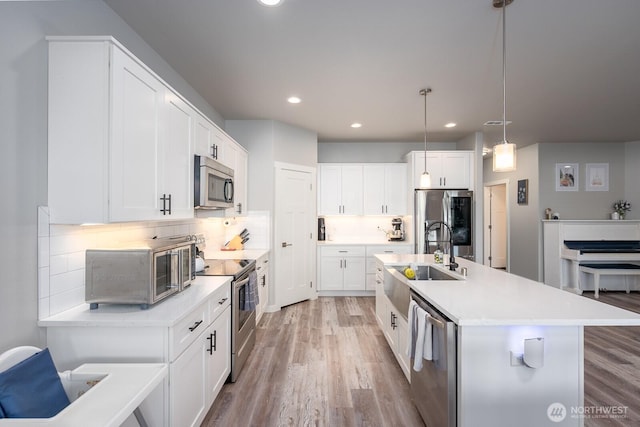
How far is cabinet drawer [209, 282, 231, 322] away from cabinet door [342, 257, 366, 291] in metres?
2.92

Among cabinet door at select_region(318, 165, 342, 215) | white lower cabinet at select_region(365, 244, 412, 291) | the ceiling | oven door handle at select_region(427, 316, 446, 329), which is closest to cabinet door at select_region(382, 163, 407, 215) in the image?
white lower cabinet at select_region(365, 244, 412, 291)

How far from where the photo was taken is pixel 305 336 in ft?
11.4

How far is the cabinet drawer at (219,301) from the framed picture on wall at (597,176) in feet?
Answer: 22.0

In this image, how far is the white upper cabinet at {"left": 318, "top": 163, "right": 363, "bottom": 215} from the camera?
5418mm

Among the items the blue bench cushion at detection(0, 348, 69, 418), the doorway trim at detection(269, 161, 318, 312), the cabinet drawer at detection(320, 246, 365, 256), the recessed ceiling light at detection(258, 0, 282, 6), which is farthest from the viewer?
the cabinet drawer at detection(320, 246, 365, 256)

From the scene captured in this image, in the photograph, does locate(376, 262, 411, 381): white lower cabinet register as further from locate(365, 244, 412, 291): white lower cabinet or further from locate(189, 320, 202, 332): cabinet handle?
locate(365, 244, 412, 291): white lower cabinet

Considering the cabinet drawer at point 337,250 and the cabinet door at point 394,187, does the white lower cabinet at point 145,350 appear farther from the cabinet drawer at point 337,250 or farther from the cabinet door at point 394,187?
the cabinet door at point 394,187

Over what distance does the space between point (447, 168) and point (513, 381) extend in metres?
4.02

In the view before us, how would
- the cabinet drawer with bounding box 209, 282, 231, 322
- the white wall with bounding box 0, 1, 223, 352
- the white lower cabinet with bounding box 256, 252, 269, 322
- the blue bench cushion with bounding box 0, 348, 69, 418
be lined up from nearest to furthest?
the blue bench cushion with bounding box 0, 348, 69, 418 → the white wall with bounding box 0, 1, 223, 352 → the cabinet drawer with bounding box 209, 282, 231, 322 → the white lower cabinet with bounding box 256, 252, 269, 322

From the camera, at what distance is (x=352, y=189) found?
17.8 ft

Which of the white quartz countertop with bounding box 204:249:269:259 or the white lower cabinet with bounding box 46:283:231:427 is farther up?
the white quartz countertop with bounding box 204:249:269:259

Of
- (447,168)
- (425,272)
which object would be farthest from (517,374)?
(447,168)

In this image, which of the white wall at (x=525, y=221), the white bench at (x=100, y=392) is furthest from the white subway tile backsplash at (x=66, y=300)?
the white wall at (x=525, y=221)

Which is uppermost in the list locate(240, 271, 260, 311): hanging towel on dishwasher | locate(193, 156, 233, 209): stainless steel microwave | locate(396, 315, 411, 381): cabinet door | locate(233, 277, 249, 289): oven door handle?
locate(193, 156, 233, 209): stainless steel microwave
